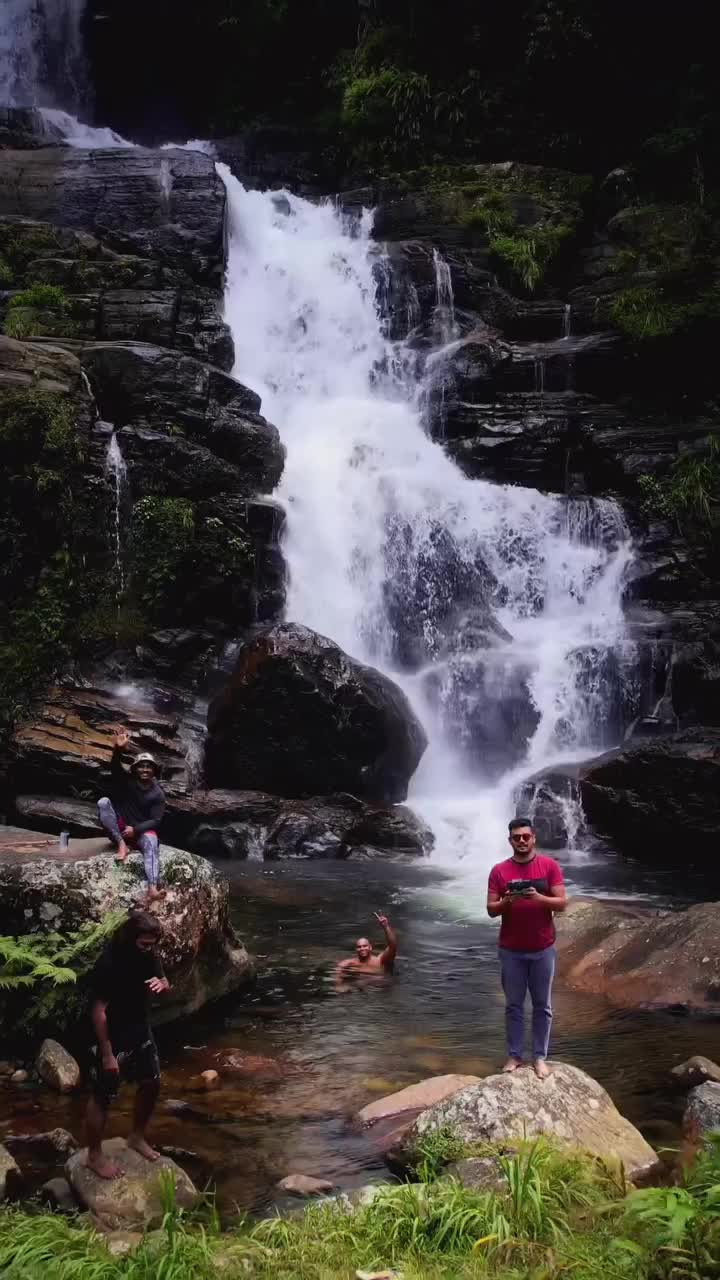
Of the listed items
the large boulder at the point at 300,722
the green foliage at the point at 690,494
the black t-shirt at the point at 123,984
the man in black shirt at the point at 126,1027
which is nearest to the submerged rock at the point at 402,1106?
the man in black shirt at the point at 126,1027

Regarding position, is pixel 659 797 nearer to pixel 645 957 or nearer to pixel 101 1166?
pixel 645 957

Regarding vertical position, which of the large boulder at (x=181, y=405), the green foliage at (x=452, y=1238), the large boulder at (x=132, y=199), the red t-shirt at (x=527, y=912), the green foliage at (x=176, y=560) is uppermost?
the large boulder at (x=132, y=199)

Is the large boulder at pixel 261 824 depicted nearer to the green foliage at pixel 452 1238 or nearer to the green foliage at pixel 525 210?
the green foliage at pixel 452 1238

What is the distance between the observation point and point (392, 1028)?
8.16 metres

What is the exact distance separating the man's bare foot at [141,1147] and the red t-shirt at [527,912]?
91.0 inches

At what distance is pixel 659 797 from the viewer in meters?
15.4

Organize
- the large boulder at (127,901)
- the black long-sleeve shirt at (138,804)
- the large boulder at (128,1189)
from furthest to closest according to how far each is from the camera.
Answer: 1. the black long-sleeve shirt at (138,804)
2. the large boulder at (127,901)
3. the large boulder at (128,1189)

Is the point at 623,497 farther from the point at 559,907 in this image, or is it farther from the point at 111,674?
the point at 559,907

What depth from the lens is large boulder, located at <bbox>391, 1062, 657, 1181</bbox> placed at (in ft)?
17.4

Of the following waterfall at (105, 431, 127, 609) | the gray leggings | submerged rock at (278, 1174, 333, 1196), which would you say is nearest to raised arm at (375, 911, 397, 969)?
the gray leggings

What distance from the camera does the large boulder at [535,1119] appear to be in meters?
5.29

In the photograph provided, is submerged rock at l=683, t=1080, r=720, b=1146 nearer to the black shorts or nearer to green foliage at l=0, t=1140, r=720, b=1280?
green foliage at l=0, t=1140, r=720, b=1280

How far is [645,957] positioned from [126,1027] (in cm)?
547

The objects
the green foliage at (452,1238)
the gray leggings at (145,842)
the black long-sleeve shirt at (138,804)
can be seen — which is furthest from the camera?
the black long-sleeve shirt at (138,804)
